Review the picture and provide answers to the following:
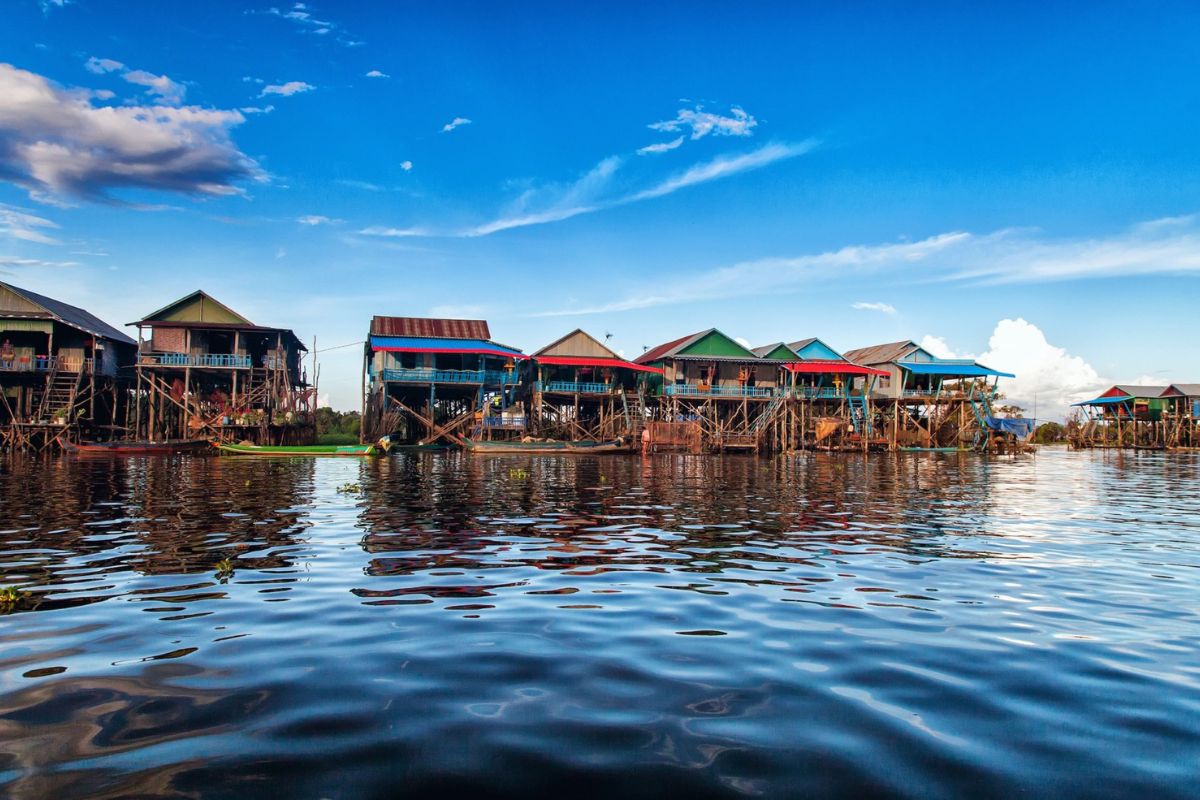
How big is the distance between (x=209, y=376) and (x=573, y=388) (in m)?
22.2

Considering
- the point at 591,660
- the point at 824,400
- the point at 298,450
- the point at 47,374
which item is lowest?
the point at 591,660

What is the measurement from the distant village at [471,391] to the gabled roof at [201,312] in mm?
81

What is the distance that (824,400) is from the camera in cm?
5156

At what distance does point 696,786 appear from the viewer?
3385 millimetres

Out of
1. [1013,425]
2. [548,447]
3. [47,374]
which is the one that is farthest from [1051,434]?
[47,374]

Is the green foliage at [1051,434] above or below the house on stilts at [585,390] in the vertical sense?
below

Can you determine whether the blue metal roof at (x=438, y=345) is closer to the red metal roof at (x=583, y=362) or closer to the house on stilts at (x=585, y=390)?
the red metal roof at (x=583, y=362)

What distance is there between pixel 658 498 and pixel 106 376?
39.6 m

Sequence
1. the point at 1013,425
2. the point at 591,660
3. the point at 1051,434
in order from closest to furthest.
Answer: the point at 591,660 < the point at 1013,425 < the point at 1051,434

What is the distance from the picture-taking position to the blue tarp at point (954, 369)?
172 ft

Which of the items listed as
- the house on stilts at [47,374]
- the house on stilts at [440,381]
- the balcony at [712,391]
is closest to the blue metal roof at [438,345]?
the house on stilts at [440,381]

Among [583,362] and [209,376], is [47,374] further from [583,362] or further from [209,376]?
[583,362]

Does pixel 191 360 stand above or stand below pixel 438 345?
below

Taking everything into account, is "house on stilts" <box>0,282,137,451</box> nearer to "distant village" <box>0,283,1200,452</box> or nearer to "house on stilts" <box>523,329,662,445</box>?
"distant village" <box>0,283,1200,452</box>
